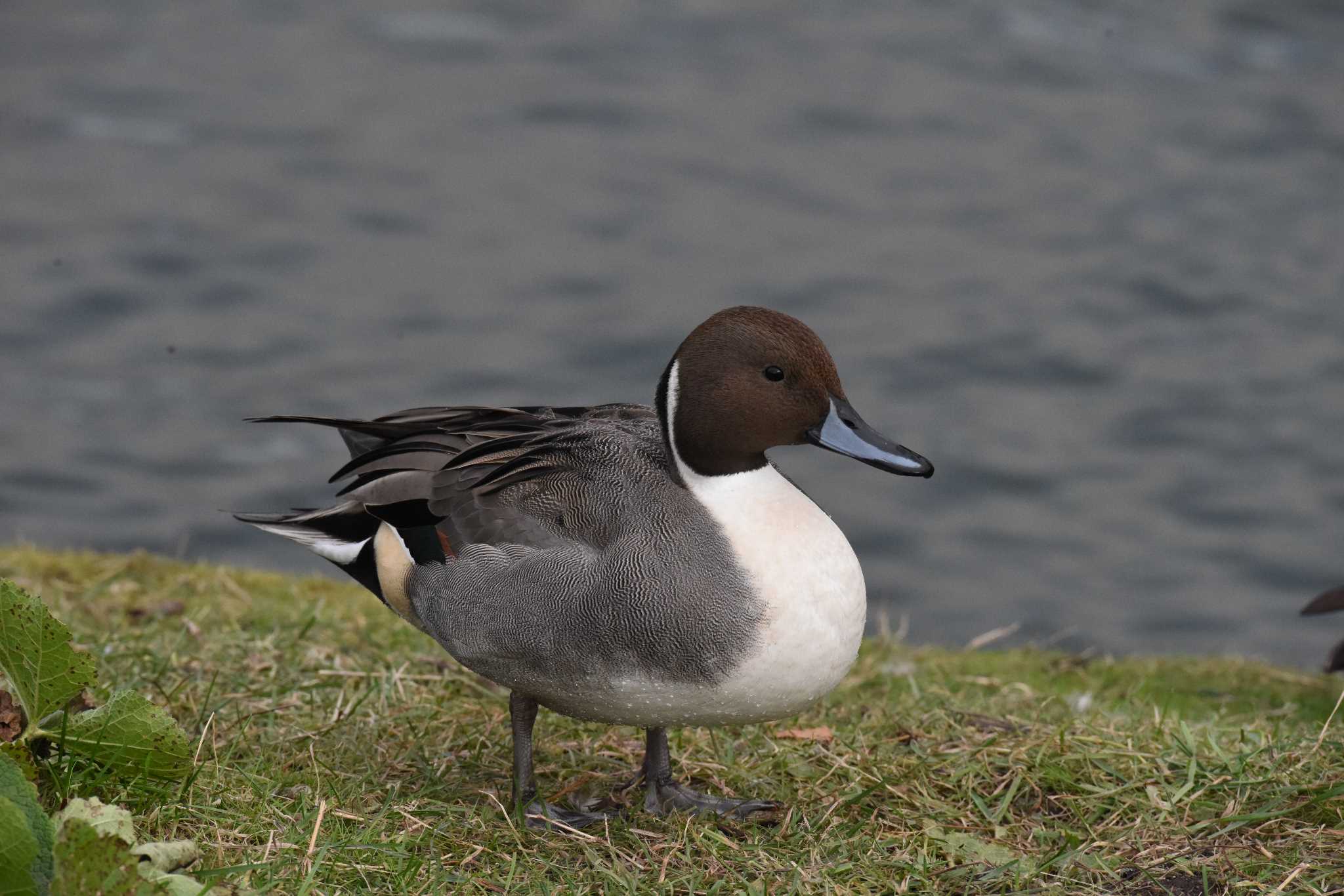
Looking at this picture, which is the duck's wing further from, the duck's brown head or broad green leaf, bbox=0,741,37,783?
broad green leaf, bbox=0,741,37,783

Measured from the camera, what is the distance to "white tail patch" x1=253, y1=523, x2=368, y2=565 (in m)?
4.18

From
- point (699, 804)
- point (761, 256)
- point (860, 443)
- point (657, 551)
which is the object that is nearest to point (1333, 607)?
point (860, 443)

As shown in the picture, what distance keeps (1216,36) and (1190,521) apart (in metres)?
4.79

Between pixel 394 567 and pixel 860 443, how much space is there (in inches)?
46.8

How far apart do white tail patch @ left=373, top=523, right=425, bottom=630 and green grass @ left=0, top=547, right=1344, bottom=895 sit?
13.3 inches

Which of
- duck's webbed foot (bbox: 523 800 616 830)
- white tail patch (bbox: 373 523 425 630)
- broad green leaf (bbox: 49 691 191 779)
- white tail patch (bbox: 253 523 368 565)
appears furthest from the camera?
white tail patch (bbox: 253 523 368 565)

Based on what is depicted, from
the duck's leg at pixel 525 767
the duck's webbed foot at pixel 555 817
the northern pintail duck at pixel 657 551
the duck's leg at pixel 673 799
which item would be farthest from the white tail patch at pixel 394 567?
the duck's leg at pixel 673 799

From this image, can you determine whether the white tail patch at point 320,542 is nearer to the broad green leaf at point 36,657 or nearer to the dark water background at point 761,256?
the broad green leaf at point 36,657

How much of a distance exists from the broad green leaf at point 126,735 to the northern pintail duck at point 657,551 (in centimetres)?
71

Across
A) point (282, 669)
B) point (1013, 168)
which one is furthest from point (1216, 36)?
point (282, 669)

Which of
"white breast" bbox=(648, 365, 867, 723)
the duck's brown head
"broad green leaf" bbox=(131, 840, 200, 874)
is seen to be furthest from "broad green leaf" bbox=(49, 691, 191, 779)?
the duck's brown head

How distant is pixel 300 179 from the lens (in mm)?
10789

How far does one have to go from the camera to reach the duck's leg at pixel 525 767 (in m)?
3.88

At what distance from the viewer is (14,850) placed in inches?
113
